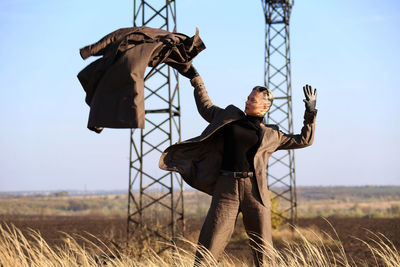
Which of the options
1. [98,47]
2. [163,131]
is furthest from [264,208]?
[163,131]

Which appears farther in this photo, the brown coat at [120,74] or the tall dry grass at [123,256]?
the tall dry grass at [123,256]

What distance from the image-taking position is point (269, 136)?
462 cm

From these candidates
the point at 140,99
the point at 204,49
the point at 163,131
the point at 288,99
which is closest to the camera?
the point at 140,99

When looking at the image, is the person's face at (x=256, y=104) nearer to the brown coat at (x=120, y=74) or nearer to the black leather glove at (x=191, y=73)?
the black leather glove at (x=191, y=73)

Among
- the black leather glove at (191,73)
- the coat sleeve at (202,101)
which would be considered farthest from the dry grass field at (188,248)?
the black leather glove at (191,73)

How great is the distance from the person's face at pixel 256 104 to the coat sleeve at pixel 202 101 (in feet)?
1.20

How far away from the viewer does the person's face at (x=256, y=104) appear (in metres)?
4.58

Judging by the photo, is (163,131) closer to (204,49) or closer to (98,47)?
(204,49)

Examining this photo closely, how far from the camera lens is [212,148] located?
4.73 meters

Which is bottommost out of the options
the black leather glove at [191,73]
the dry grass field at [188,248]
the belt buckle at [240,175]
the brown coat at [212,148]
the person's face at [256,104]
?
the dry grass field at [188,248]

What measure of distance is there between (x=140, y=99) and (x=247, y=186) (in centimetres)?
125

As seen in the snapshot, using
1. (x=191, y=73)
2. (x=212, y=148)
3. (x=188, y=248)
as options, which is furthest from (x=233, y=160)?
(x=188, y=248)

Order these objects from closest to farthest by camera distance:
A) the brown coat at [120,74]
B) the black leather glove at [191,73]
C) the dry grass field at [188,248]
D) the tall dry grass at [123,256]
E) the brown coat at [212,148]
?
the brown coat at [120,74], the tall dry grass at [123,256], the brown coat at [212,148], the dry grass field at [188,248], the black leather glove at [191,73]

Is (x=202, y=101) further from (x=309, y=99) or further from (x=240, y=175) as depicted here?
(x=309, y=99)
